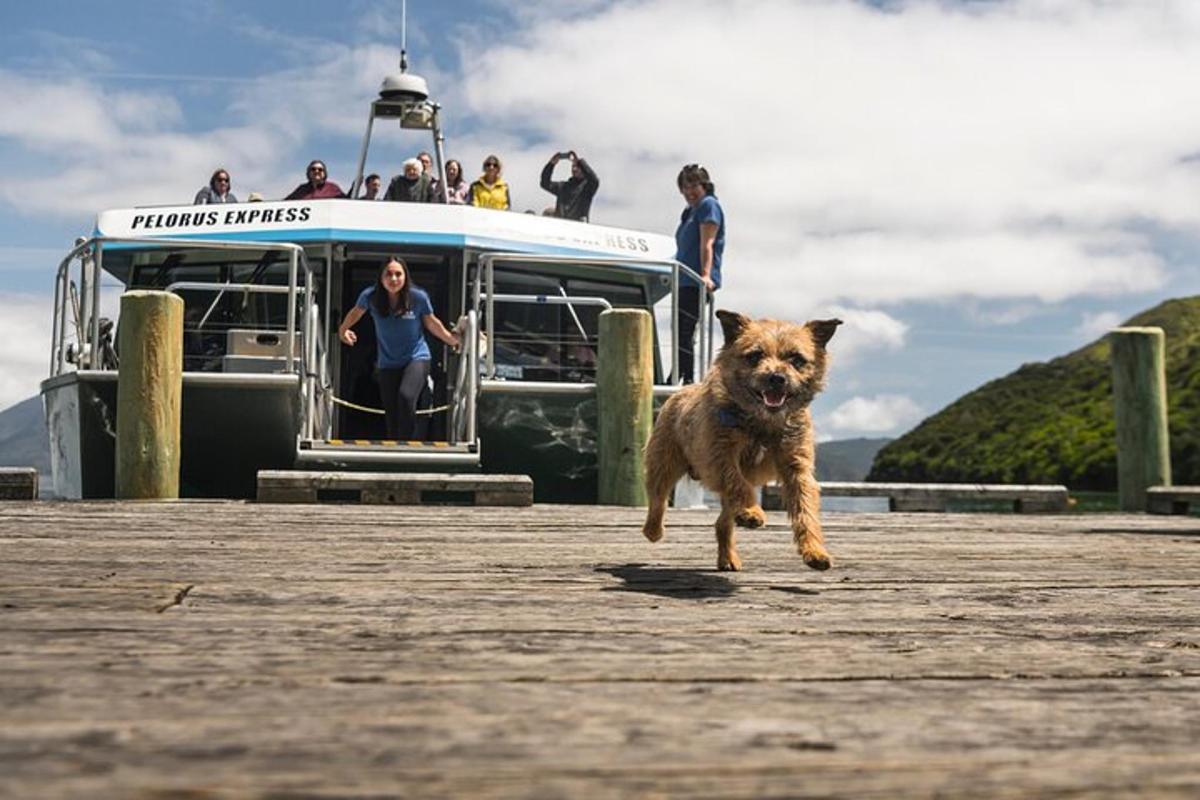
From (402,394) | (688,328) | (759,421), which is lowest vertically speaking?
(759,421)

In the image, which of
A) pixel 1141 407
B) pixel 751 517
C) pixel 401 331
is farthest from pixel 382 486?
pixel 1141 407

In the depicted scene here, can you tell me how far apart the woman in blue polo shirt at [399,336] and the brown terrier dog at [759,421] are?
4.68 m

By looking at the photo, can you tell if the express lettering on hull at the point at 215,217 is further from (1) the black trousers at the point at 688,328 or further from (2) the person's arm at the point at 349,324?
(1) the black trousers at the point at 688,328

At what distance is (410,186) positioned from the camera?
424 inches

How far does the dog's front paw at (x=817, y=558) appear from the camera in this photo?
338cm

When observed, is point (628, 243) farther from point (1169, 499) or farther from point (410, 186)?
point (1169, 499)

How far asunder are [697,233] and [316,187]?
3.82m

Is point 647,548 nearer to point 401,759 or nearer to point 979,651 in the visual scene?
point 979,651

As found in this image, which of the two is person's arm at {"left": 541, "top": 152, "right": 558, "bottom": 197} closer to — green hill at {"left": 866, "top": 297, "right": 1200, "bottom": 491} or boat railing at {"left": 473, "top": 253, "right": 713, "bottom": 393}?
boat railing at {"left": 473, "top": 253, "right": 713, "bottom": 393}

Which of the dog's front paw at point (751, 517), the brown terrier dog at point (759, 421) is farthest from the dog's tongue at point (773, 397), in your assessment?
the dog's front paw at point (751, 517)

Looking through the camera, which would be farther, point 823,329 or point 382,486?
point 382,486

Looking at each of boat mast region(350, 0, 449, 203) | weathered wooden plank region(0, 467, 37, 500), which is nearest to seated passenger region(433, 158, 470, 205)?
boat mast region(350, 0, 449, 203)

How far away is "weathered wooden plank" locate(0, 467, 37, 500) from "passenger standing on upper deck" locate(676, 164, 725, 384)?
469 centimetres

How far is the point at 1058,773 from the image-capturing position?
1355 mm
